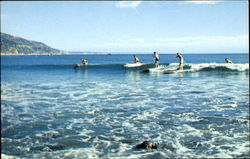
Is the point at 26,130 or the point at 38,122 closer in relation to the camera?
the point at 26,130

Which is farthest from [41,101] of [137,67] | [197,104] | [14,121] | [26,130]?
[137,67]

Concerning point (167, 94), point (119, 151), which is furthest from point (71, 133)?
point (167, 94)

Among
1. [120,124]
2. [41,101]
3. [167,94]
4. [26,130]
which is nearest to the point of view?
[26,130]

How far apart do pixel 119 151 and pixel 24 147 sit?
3122 mm

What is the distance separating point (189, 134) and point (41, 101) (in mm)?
10325

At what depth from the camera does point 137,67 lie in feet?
168

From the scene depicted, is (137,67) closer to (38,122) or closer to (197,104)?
(197,104)

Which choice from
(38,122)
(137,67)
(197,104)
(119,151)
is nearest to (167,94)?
(197,104)

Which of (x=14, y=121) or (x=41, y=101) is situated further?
A: (x=41, y=101)

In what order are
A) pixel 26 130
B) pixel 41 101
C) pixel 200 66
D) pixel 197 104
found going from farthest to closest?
pixel 200 66
pixel 41 101
pixel 197 104
pixel 26 130

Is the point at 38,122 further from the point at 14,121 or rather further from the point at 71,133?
the point at 71,133

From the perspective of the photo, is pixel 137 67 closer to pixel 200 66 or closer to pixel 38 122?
pixel 200 66

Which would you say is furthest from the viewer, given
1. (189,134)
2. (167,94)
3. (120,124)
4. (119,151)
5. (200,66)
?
(200,66)

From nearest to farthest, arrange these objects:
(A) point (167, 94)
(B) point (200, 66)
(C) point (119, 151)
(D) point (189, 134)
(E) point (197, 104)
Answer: (C) point (119, 151) → (D) point (189, 134) → (E) point (197, 104) → (A) point (167, 94) → (B) point (200, 66)
